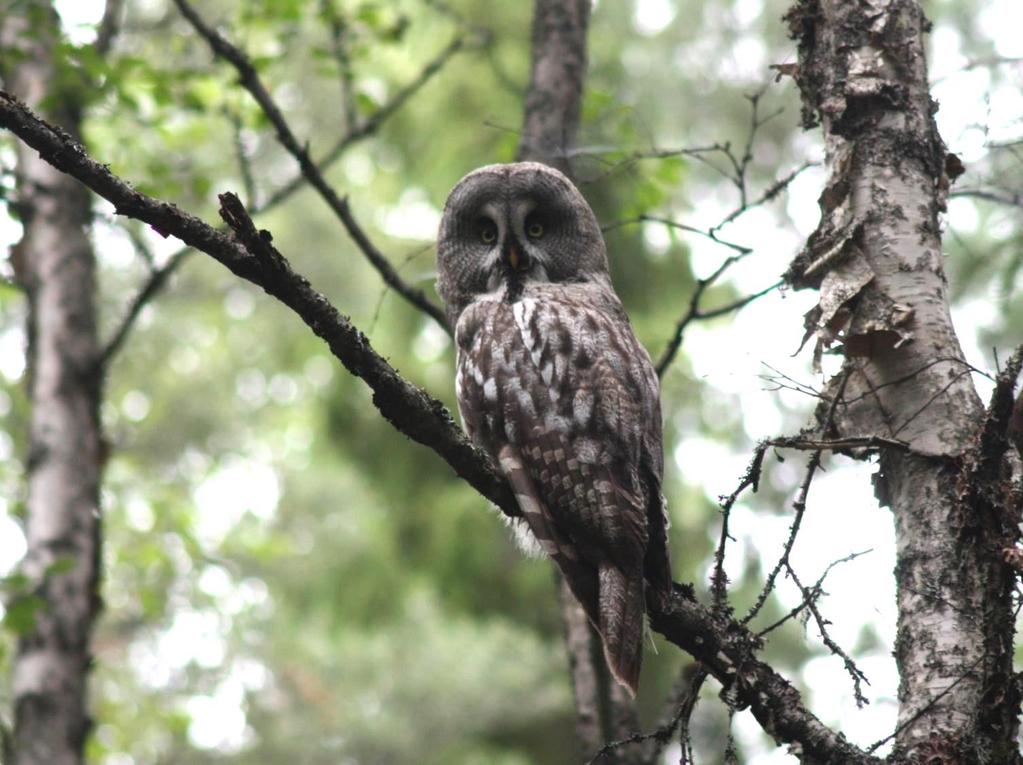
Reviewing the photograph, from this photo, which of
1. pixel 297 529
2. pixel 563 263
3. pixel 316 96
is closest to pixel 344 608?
pixel 297 529

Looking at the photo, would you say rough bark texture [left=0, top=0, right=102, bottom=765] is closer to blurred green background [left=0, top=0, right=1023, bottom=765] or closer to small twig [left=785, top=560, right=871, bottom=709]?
blurred green background [left=0, top=0, right=1023, bottom=765]

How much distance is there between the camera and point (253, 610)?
13539 millimetres

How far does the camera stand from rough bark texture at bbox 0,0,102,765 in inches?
213

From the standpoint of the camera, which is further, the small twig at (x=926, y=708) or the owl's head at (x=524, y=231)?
the owl's head at (x=524, y=231)

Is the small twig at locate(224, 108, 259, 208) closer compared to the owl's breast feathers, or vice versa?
the owl's breast feathers

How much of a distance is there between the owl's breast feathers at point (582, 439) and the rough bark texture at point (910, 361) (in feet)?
2.22

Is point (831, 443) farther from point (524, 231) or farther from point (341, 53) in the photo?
point (341, 53)

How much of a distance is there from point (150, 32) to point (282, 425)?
8372 mm

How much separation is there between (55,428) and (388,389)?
3.84 metres

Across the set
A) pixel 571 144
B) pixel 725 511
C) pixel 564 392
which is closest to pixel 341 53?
pixel 571 144

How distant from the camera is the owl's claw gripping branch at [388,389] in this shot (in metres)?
2.43

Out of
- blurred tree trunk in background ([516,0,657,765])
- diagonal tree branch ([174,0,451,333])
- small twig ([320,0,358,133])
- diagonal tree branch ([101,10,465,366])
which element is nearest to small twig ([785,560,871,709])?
blurred tree trunk in background ([516,0,657,765])

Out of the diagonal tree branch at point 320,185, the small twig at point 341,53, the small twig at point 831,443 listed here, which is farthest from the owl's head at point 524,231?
the small twig at point 831,443

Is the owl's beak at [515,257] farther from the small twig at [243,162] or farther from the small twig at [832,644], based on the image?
the small twig at [832,644]
